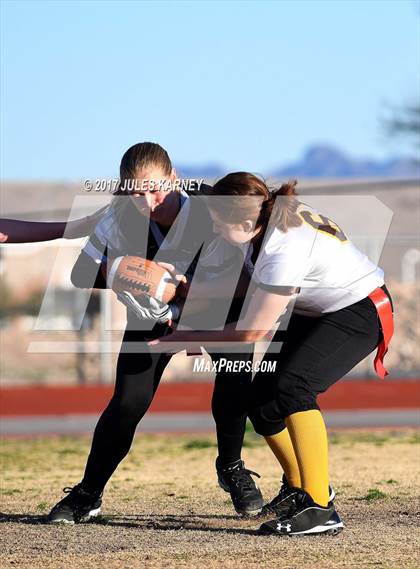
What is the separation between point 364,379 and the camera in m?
17.8

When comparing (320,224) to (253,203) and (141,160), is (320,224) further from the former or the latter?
(141,160)

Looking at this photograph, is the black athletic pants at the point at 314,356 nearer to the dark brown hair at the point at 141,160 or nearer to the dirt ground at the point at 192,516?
the dirt ground at the point at 192,516

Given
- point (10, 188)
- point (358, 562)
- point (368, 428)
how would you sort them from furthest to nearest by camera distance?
point (10, 188)
point (368, 428)
point (358, 562)

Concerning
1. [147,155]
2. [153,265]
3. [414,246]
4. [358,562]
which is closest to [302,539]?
[358,562]

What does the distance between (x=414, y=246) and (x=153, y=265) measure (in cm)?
1329

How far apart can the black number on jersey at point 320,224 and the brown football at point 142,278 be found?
0.87m

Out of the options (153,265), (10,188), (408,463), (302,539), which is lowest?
(10,188)

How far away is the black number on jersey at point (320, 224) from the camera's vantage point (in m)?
6.15

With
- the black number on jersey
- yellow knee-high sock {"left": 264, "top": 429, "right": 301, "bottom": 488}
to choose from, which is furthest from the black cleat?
the black number on jersey

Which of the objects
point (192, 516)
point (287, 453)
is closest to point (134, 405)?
point (287, 453)

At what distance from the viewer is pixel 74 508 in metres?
6.95

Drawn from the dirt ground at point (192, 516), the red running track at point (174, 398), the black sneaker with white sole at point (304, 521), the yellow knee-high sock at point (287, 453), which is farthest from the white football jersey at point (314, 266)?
the red running track at point (174, 398)

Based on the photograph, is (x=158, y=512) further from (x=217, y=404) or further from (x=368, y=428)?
(x=368, y=428)

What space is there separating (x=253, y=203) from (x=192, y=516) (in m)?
2.35
